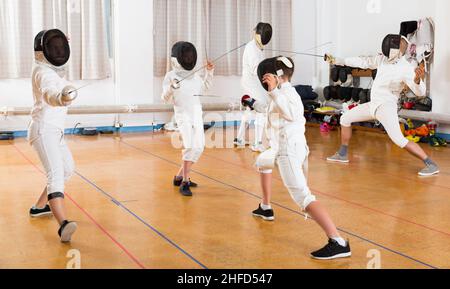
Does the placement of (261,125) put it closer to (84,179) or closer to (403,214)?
(84,179)

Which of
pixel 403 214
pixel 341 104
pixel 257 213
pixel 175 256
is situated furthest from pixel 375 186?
pixel 341 104

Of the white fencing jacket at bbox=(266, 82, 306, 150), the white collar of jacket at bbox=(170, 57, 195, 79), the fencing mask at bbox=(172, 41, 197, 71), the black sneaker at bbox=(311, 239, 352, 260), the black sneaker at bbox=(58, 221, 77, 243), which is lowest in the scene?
the black sneaker at bbox=(311, 239, 352, 260)

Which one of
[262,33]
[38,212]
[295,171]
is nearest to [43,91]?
[38,212]

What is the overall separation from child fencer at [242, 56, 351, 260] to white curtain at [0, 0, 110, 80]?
5.39m

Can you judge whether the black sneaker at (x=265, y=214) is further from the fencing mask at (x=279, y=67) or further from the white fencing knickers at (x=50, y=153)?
the white fencing knickers at (x=50, y=153)

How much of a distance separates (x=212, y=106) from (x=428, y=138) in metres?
3.18

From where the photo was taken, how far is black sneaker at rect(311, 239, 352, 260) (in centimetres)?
303

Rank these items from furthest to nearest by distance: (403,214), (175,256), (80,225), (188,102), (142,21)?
(142,21)
(188,102)
(403,214)
(80,225)
(175,256)

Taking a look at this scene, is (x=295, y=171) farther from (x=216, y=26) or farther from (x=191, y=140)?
(x=216, y=26)

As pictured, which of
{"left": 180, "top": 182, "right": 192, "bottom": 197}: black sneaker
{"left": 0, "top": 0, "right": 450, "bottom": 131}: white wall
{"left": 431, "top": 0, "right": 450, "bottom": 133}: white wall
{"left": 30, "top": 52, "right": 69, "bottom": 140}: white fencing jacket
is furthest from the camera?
{"left": 0, "top": 0, "right": 450, "bottom": 131}: white wall

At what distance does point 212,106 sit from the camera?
884 centimetres

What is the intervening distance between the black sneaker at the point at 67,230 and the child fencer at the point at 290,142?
1186 millimetres

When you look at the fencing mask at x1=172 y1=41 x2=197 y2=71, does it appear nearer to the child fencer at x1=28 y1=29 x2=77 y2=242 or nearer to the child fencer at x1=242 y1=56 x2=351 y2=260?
the child fencer at x1=28 y1=29 x2=77 y2=242

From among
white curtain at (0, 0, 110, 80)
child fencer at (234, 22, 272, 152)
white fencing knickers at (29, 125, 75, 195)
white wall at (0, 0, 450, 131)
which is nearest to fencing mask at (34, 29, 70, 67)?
white fencing knickers at (29, 125, 75, 195)
